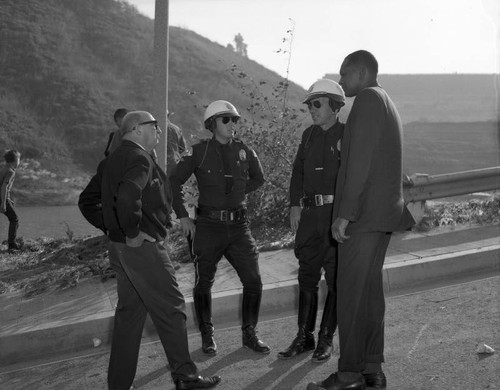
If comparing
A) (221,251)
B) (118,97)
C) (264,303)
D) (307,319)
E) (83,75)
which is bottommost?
(264,303)

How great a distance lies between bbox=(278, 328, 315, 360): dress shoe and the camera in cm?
521

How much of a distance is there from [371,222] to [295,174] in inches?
54.4

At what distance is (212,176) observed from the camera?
552 centimetres

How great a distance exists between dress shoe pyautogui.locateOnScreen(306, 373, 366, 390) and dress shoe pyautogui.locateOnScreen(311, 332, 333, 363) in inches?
23.7

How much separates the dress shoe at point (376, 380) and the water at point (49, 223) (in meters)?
6.79

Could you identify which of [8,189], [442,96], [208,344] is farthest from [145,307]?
[442,96]

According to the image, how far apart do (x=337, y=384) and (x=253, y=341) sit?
3.83 ft

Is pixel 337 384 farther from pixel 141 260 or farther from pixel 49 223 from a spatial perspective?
pixel 49 223

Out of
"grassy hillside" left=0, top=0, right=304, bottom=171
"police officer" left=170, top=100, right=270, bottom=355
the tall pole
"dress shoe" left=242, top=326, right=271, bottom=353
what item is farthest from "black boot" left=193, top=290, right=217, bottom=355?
"grassy hillside" left=0, top=0, right=304, bottom=171

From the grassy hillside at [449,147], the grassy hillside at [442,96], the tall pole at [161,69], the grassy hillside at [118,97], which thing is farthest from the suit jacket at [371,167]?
the grassy hillside at [442,96]

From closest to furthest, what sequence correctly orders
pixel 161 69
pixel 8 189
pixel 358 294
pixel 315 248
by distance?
pixel 358 294
pixel 315 248
pixel 161 69
pixel 8 189

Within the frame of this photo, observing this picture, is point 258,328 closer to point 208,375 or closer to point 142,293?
point 208,375

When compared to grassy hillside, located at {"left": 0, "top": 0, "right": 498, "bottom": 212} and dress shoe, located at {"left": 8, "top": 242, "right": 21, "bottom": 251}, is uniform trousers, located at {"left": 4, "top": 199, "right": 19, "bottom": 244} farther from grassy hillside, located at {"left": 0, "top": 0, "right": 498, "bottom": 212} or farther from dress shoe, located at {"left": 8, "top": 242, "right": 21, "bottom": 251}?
grassy hillside, located at {"left": 0, "top": 0, "right": 498, "bottom": 212}

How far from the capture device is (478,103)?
48.0 m
